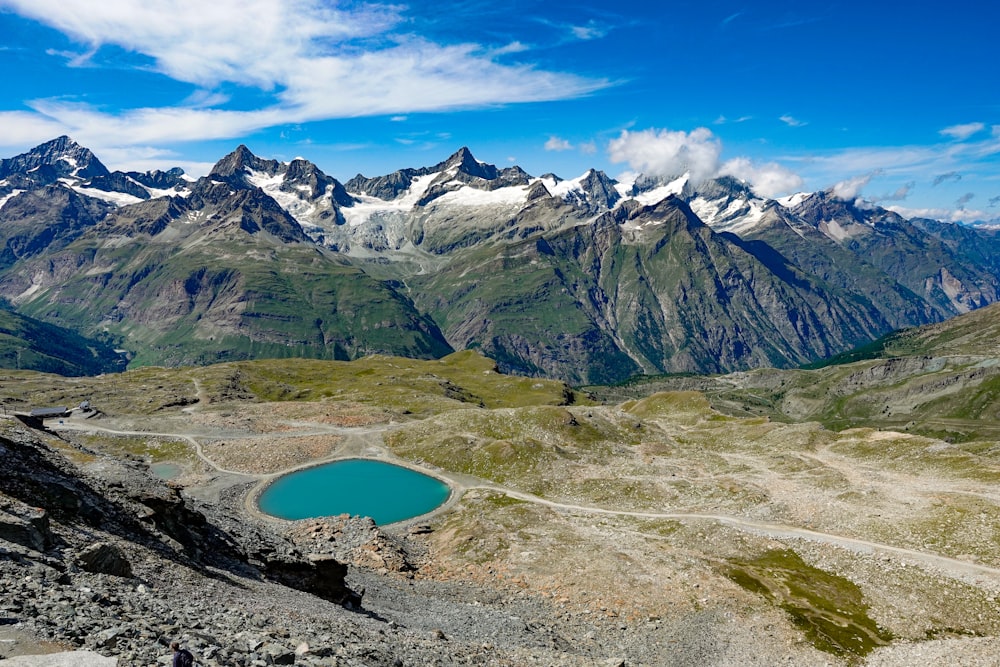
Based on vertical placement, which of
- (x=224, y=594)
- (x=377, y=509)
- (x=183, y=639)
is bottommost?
(x=377, y=509)

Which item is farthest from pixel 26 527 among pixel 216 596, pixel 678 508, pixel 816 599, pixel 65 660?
pixel 678 508

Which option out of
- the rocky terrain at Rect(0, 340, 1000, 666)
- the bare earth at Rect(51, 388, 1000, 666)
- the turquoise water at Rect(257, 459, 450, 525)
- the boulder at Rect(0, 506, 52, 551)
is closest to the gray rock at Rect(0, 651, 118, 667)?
the rocky terrain at Rect(0, 340, 1000, 666)

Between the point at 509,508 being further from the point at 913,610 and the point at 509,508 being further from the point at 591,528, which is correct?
the point at 913,610

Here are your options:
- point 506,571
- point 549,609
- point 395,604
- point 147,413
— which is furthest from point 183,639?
point 147,413

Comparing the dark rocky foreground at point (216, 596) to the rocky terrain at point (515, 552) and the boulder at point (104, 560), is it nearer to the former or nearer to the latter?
the boulder at point (104, 560)

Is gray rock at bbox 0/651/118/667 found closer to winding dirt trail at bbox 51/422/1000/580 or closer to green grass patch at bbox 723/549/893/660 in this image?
green grass patch at bbox 723/549/893/660

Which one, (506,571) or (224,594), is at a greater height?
(224,594)

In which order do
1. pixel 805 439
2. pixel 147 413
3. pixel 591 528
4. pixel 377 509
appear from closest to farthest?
pixel 591 528 → pixel 377 509 → pixel 805 439 → pixel 147 413

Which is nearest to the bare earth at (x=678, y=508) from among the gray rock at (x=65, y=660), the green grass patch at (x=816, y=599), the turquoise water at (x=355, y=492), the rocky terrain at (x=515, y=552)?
the rocky terrain at (x=515, y=552)
